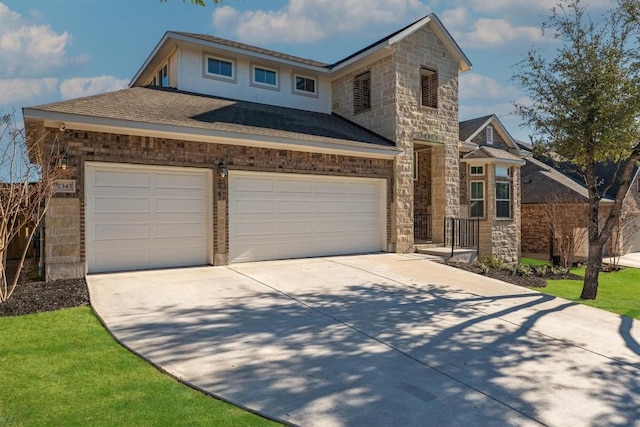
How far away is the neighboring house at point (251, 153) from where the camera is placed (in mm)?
8891

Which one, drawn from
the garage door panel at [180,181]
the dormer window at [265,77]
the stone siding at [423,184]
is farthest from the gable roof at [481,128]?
the garage door panel at [180,181]

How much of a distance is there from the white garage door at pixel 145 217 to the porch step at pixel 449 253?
7.08 m

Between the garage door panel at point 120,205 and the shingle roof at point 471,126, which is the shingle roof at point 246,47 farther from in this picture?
the shingle roof at point 471,126

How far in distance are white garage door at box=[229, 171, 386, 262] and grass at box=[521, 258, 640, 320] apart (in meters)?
5.15

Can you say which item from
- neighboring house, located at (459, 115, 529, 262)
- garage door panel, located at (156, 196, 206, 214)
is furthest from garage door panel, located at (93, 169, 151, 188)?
neighboring house, located at (459, 115, 529, 262)

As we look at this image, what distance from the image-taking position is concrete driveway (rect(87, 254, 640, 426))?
392 centimetres

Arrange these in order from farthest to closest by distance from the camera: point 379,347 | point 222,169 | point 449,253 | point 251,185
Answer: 1. point 449,253
2. point 251,185
3. point 222,169
4. point 379,347

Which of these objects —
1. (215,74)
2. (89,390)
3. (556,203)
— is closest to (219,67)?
(215,74)

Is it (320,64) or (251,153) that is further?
(320,64)

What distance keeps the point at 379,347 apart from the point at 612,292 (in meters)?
10.4

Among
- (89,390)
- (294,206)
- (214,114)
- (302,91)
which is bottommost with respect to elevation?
(89,390)

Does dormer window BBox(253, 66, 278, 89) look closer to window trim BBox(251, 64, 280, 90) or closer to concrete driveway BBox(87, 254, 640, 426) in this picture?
window trim BBox(251, 64, 280, 90)

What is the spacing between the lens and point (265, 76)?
15.1 metres

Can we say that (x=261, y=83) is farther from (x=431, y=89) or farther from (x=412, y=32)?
(x=431, y=89)
